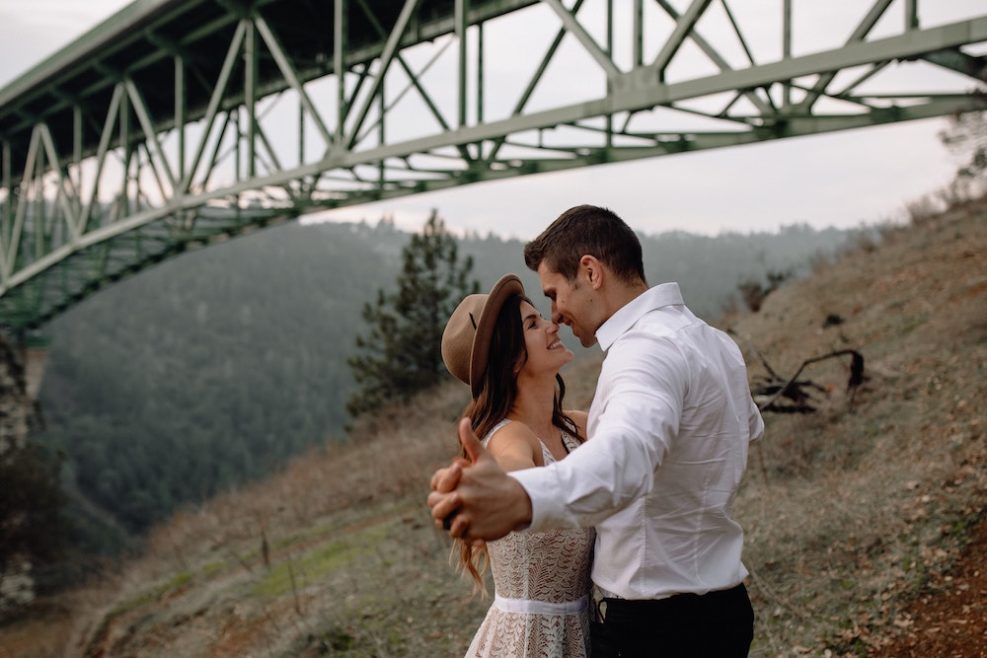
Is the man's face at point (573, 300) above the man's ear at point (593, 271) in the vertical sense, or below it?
below

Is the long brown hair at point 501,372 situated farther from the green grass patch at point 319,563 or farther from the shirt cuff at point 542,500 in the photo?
the green grass patch at point 319,563

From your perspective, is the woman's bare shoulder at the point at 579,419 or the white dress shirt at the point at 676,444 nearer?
the white dress shirt at the point at 676,444

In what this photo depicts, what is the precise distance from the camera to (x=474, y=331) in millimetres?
2570

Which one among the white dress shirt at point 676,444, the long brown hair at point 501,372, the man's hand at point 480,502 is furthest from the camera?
the long brown hair at point 501,372

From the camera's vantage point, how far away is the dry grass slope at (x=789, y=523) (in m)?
4.66

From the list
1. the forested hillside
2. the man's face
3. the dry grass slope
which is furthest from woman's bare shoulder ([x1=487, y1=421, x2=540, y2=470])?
the forested hillside

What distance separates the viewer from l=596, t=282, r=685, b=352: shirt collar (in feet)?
Answer: 6.48

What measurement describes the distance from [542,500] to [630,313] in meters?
0.66

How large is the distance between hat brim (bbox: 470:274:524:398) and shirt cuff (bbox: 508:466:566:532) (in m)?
0.99

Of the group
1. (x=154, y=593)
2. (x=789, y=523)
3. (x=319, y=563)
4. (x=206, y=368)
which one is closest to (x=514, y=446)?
(x=789, y=523)

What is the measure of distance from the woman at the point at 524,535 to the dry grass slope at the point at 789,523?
216 cm

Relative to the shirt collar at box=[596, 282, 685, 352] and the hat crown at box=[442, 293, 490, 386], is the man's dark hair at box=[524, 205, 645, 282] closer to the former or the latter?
the shirt collar at box=[596, 282, 685, 352]

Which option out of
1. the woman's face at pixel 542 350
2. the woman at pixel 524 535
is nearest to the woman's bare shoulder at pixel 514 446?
the woman at pixel 524 535

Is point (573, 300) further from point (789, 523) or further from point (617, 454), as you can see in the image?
point (789, 523)
